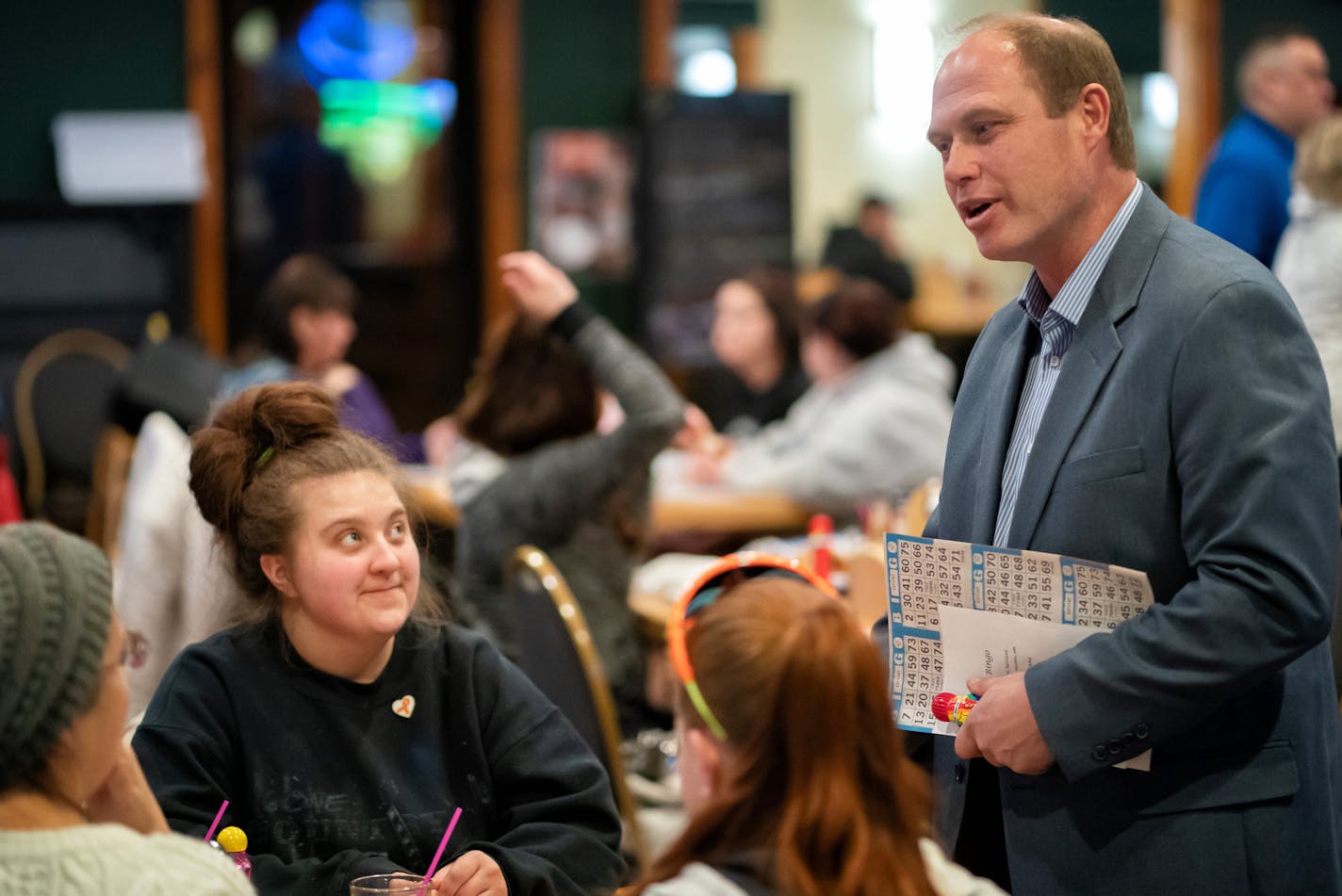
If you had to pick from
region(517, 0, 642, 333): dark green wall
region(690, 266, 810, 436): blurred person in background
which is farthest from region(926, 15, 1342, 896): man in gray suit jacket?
region(517, 0, 642, 333): dark green wall

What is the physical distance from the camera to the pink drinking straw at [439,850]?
1.69 m

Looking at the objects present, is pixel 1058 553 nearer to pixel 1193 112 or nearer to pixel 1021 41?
pixel 1021 41

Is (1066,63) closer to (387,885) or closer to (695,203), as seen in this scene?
(387,885)

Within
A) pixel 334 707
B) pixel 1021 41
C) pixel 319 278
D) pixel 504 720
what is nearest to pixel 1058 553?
pixel 1021 41

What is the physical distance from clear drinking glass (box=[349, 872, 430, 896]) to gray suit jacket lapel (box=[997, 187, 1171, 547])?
774 millimetres

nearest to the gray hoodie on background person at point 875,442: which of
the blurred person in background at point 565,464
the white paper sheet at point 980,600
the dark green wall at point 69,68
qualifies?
the blurred person in background at point 565,464

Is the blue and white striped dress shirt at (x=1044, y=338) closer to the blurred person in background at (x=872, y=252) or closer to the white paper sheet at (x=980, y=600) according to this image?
the white paper sheet at (x=980, y=600)

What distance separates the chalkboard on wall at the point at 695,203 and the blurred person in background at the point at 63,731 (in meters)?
7.28

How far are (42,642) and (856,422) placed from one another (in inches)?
151

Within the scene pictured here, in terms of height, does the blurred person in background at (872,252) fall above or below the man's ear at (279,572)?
below

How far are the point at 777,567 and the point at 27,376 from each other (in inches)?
222

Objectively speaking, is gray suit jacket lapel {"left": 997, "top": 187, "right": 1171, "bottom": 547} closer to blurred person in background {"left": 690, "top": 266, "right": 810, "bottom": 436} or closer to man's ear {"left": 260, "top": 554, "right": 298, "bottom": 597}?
man's ear {"left": 260, "top": 554, "right": 298, "bottom": 597}

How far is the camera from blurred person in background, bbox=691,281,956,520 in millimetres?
4945

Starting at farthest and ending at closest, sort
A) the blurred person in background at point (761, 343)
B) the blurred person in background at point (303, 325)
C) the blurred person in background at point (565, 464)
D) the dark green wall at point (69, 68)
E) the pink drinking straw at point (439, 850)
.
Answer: the dark green wall at point (69, 68) < the blurred person in background at point (761, 343) < the blurred person in background at point (303, 325) < the blurred person in background at point (565, 464) < the pink drinking straw at point (439, 850)
